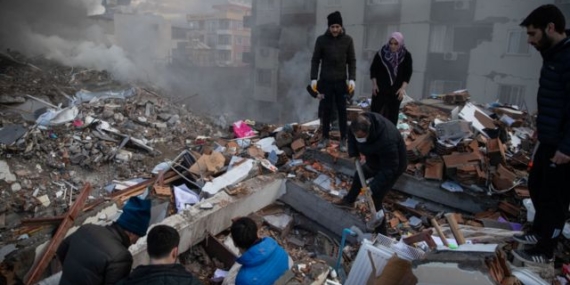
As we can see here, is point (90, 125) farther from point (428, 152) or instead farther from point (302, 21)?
point (302, 21)

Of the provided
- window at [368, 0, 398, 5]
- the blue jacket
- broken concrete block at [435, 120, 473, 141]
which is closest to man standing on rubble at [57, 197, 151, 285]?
the blue jacket

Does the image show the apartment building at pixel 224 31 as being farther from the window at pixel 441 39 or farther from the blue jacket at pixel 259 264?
the blue jacket at pixel 259 264

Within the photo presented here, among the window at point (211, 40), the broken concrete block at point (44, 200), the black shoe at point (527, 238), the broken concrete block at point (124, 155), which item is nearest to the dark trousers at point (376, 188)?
the black shoe at point (527, 238)

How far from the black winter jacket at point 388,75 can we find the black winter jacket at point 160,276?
4105mm

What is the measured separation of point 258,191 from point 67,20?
20.4 m

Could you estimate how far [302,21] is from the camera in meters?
24.5

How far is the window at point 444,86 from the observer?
19.2 metres

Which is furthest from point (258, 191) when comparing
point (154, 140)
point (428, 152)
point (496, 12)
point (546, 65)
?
point (496, 12)

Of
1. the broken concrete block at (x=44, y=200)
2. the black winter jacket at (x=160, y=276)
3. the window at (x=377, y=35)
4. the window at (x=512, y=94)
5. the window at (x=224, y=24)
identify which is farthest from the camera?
the window at (x=224, y=24)

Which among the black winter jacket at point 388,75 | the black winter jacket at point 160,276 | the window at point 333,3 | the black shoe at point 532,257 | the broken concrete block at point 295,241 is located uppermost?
the window at point 333,3

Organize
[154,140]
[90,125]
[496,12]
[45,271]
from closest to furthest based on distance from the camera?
1. [45,271]
2. [90,125]
3. [154,140]
4. [496,12]

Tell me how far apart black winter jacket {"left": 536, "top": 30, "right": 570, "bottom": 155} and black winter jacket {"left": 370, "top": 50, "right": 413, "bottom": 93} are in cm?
231

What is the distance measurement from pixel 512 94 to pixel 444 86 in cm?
321

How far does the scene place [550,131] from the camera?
9.61ft
